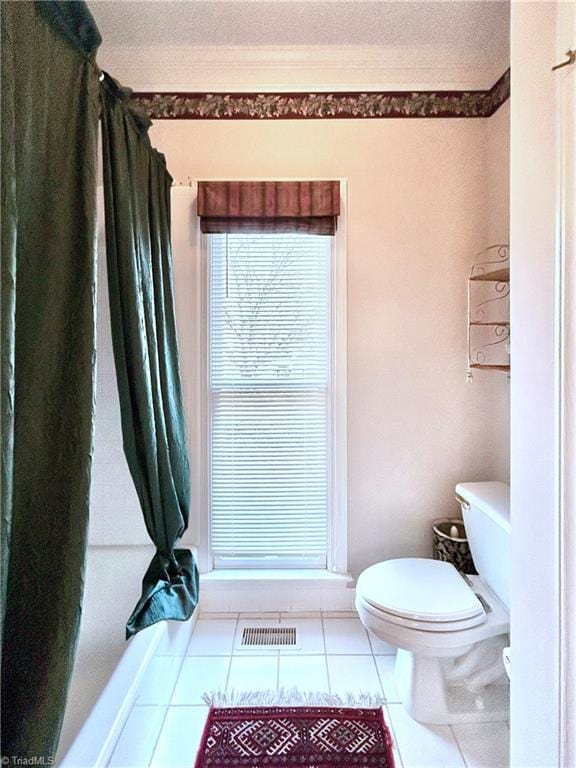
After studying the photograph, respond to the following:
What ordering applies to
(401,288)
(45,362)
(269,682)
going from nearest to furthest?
(45,362) < (269,682) < (401,288)

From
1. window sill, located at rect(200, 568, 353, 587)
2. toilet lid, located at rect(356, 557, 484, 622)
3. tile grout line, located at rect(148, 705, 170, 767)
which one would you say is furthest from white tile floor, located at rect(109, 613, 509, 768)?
toilet lid, located at rect(356, 557, 484, 622)

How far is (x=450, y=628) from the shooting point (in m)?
1.32

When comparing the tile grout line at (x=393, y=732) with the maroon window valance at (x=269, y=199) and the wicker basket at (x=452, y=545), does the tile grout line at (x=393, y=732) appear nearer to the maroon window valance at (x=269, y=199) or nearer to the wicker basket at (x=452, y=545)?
the wicker basket at (x=452, y=545)

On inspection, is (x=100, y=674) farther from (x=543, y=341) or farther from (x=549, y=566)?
(x=543, y=341)

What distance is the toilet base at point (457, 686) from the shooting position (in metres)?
1.39

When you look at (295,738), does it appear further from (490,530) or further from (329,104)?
(329,104)

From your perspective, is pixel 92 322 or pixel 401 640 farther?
pixel 401 640

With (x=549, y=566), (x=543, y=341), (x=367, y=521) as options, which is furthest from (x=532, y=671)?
(x=367, y=521)

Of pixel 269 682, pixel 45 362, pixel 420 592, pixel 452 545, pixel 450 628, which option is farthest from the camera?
pixel 452 545

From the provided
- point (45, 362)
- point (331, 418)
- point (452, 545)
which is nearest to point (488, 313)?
point (331, 418)

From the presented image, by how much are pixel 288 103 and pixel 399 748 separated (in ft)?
8.51

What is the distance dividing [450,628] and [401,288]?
1407mm

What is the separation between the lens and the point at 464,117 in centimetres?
193

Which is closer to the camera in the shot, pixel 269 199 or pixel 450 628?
pixel 450 628
